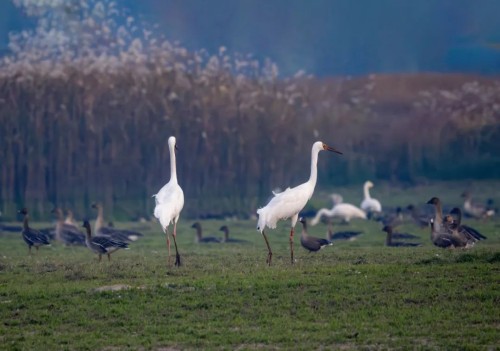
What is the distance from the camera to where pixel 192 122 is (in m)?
43.4

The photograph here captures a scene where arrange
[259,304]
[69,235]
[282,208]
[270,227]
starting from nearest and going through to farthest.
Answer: [259,304], [282,208], [270,227], [69,235]

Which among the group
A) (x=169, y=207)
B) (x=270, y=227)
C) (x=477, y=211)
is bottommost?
(x=270, y=227)

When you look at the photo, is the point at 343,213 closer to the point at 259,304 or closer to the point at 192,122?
the point at 192,122

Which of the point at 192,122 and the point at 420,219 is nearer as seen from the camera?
the point at 420,219

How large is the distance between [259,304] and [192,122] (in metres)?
30.0

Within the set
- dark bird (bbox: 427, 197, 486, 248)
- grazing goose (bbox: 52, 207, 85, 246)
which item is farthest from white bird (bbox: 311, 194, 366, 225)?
dark bird (bbox: 427, 197, 486, 248)

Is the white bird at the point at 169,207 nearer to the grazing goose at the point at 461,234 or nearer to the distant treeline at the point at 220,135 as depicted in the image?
the grazing goose at the point at 461,234

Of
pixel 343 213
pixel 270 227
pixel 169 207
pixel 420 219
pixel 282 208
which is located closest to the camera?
pixel 282 208

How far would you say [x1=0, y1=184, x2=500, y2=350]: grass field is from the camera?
12086 millimetres

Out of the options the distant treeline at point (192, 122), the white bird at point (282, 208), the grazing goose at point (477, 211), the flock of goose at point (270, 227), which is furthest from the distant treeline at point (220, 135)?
the white bird at point (282, 208)

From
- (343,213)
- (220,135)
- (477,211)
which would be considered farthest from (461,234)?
(220,135)

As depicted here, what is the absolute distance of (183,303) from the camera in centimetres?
1384

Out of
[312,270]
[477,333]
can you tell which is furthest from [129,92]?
[477,333]

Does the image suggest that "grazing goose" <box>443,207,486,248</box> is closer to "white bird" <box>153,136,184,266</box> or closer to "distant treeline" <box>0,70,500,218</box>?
"white bird" <box>153,136,184,266</box>
